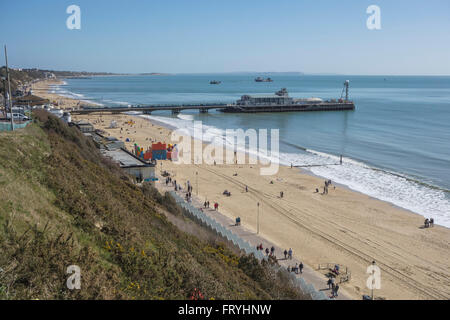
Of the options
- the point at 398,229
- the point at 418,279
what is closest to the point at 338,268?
the point at 418,279

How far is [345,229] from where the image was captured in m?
19.9

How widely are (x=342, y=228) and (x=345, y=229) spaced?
0.61ft

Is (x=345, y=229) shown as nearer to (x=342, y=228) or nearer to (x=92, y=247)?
(x=342, y=228)

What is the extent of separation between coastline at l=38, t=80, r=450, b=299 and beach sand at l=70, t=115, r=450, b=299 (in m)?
0.04

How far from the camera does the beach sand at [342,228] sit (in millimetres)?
15141

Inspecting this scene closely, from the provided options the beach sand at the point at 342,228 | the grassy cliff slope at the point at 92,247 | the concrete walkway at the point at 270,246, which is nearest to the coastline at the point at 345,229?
the beach sand at the point at 342,228

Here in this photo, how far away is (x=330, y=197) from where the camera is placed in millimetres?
25359

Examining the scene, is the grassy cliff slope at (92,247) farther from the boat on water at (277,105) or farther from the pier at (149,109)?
the boat on water at (277,105)

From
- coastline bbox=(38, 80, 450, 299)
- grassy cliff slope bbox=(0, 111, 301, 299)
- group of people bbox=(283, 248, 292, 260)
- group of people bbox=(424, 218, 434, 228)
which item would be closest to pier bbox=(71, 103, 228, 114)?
coastline bbox=(38, 80, 450, 299)

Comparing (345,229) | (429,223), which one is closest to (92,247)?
(345,229)

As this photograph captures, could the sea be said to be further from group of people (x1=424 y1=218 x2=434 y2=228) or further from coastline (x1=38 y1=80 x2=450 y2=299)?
coastline (x1=38 y1=80 x2=450 y2=299)
